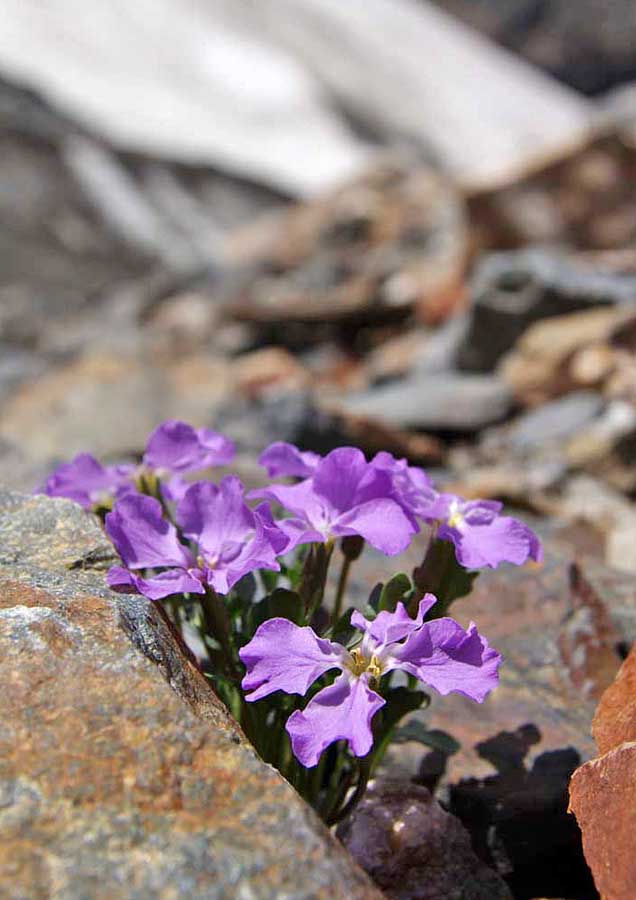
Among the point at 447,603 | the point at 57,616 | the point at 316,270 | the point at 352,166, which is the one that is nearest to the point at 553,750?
the point at 447,603

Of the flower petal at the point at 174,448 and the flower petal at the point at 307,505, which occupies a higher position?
the flower petal at the point at 307,505

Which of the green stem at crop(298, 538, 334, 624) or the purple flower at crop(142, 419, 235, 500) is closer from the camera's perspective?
the green stem at crop(298, 538, 334, 624)

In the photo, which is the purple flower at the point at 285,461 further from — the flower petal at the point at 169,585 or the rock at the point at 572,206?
the rock at the point at 572,206

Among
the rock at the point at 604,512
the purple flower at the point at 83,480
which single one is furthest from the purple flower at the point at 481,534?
the rock at the point at 604,512

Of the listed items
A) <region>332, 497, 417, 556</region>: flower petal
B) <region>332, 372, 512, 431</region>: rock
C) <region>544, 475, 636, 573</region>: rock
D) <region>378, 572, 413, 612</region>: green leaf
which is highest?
<region>332, 497, 417, 556</region>: flower petal

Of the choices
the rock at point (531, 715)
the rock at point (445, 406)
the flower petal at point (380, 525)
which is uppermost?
the flower petal at point (380, 525)

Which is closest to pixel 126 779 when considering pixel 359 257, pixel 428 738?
pixel 428 738

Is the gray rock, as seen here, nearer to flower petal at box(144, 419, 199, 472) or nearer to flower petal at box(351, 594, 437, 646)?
flower petal at box(144, 419, 199, 472)

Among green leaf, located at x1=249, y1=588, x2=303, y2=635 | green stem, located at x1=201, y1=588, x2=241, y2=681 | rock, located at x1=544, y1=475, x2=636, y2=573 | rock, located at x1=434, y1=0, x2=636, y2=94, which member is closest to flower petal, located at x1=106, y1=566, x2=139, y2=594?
green stem, located at x1=201, y1=588, x2=241, y2=681
